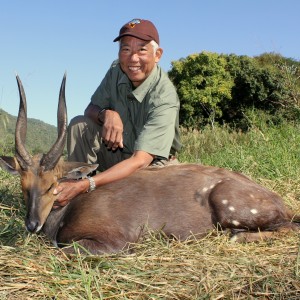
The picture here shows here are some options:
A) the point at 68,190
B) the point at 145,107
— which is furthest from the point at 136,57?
the point at 68,190

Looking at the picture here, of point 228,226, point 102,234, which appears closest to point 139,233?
point 102,234

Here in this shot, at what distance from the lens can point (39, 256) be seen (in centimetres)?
404

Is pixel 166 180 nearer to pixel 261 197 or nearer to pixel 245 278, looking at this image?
pixel 261 197

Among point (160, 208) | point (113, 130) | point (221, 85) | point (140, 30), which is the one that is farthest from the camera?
point (221, 85)

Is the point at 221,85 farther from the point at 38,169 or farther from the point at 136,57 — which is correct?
the point at 38,169

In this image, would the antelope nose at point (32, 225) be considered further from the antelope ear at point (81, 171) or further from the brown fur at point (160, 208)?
the antelope ear at point (81, 171)

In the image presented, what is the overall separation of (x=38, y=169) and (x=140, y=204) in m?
0.94

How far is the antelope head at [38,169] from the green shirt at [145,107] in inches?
31.6

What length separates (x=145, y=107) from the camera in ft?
19.0

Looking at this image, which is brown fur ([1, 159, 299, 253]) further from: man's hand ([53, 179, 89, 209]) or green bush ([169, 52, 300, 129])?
green bush ([169, 52, 300, 129])

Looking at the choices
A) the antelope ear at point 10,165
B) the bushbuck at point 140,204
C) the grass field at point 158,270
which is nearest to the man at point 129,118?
the bushbuck at point 140,204

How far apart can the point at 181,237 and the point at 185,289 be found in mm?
1256

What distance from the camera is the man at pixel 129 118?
508 cm

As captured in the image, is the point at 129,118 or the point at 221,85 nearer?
the point at 129,118
